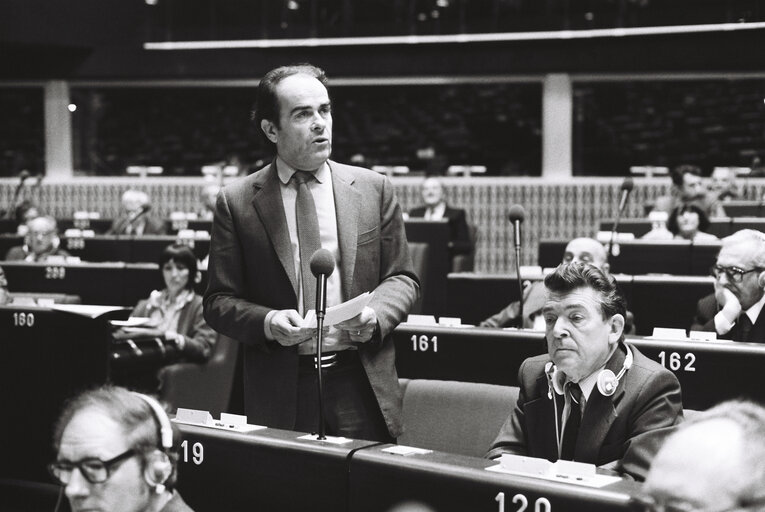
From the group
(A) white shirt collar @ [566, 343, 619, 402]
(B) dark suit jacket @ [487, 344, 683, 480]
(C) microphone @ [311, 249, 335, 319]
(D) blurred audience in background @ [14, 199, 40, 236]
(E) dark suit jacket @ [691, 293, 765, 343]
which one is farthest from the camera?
(D) blurred audience in background @ [14, 199, 40, 236]

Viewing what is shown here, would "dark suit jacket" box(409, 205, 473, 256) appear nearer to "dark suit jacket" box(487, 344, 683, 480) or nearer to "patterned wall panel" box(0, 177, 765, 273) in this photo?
"patterned wall panel" box(0, 177, 765, 273)

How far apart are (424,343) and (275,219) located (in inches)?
55.3

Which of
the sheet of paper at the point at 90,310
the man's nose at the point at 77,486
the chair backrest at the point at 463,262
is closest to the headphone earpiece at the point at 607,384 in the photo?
the man's nose at the point at 77,486

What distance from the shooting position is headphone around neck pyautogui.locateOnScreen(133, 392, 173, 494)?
5.04 feet

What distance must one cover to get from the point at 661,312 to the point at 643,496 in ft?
11.9

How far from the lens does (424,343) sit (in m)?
3.71

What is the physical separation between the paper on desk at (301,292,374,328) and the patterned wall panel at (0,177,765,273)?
922 centimetres

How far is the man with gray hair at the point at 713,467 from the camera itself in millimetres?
1129

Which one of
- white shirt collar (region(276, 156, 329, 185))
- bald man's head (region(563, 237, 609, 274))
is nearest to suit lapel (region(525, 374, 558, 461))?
white shirt collar (region(276, 156, 329, 185))

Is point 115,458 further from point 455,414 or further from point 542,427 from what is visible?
point 455,414

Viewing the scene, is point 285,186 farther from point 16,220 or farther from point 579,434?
point 16,220

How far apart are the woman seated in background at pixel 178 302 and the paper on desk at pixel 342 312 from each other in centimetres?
338

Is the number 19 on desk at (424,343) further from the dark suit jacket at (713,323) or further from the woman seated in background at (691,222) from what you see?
the woman seated in background at (691,222)

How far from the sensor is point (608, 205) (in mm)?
11180
